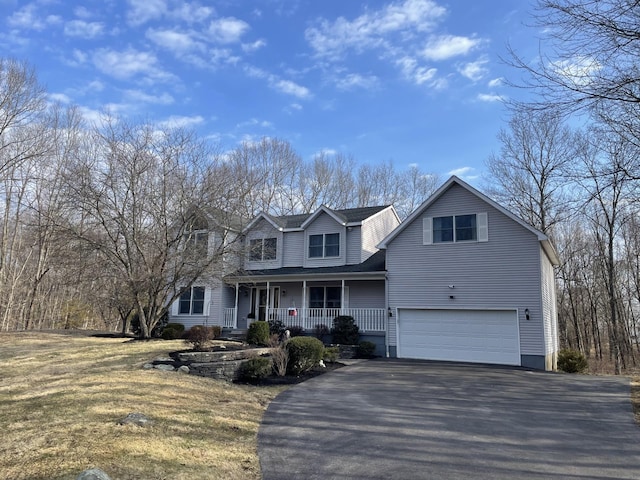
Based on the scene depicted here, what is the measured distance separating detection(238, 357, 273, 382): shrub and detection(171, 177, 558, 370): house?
775 cm

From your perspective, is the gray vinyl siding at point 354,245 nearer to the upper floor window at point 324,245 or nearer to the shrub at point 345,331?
the upper floor window at point 324,245

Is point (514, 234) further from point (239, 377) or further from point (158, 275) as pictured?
point (158, 275)

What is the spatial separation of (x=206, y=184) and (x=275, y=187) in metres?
16.3

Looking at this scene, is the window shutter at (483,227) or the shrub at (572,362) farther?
the window shutter at (483,227)

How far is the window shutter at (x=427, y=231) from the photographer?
1731cm

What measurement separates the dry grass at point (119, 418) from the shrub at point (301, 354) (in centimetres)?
195

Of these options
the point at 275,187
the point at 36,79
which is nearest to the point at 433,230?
the point at 275,187

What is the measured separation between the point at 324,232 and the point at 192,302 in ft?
27.1

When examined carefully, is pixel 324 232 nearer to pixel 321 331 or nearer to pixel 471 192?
pixel 321 331

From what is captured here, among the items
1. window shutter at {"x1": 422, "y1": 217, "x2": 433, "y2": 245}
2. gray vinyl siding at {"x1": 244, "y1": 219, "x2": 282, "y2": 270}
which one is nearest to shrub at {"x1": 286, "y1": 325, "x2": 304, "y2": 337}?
gray vinyl siding at {"x1": 244, "y1": 219, "x2": 282, "y2": 270}

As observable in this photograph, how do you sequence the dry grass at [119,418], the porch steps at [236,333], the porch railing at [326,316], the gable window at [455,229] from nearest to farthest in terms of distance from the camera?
the dry grass at [119,418], the gable window at [455,229], the porch railing at [326,316], the porch steps at [236,333]

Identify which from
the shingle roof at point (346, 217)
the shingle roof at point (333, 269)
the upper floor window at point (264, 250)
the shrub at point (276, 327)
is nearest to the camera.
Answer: the shingle roof at point (333, 269)

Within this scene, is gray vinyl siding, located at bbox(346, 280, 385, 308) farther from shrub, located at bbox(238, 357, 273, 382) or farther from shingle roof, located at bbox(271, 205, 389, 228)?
shrub, located at bbox(238, 357, 273, 382)

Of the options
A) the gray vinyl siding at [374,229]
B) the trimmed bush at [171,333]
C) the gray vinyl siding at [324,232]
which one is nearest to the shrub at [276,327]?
the gray vinyl siding at [324,232]
